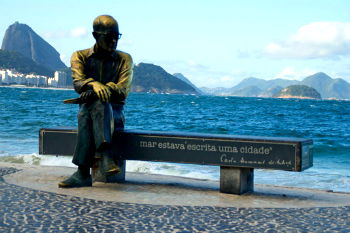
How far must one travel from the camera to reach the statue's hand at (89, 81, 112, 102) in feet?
21.2

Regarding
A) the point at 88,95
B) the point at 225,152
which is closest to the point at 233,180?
the point at 225,152

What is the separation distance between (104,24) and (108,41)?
21cm

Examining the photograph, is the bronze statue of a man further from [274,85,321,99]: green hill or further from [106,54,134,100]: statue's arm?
[274,85,321,99]: green hill

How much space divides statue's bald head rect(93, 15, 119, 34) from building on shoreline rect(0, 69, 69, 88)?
157m

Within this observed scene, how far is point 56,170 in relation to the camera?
8.27 m

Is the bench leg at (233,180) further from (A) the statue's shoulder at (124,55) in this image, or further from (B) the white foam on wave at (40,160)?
(B) the white foam on wave at (40,160)

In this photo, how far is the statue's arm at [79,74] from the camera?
21.9 ft

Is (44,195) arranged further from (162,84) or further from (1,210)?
(162,84)

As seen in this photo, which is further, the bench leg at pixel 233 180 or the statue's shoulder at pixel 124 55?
the statue's shoulder at pixel 124 55

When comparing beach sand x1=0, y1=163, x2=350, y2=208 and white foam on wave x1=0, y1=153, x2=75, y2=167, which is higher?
beach sand x1=0, y1=163, x2=350, y2=208

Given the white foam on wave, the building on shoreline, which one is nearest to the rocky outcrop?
the building on shoreline

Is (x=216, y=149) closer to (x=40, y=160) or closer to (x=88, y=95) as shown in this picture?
(x=88, y=95)

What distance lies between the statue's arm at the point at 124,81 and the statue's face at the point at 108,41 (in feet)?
0.72

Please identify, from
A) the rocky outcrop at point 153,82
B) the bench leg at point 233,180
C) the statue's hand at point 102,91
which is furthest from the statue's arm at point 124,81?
the rocky outcrop at point 153,82
